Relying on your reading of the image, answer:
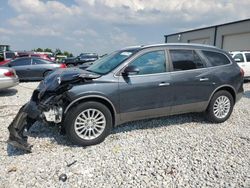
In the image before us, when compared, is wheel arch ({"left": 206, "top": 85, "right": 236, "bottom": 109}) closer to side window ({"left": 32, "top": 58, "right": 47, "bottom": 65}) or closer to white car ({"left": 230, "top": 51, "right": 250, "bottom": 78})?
white car ({"left": 230, "top": 51, "right": 250, "bottom": 78})

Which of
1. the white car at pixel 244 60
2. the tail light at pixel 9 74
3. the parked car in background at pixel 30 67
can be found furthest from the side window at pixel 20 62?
the white car at pixel 244 60

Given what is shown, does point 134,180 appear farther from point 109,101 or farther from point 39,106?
point 39,106

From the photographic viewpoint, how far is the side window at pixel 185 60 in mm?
4832

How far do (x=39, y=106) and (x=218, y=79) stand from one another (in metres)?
3.68

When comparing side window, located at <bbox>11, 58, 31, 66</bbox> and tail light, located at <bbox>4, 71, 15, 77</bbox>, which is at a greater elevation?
side window, located at <bbox>11, 58, 31, 66</bbox>

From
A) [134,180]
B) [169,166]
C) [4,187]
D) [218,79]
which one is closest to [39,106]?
[4,187]

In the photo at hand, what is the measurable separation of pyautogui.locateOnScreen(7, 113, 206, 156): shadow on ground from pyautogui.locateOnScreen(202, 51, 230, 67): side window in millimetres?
1328

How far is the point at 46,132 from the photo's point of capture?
466cm

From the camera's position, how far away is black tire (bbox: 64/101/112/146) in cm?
399

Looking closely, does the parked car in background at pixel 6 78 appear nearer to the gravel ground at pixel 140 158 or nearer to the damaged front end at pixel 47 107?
the gravel ground at pixel 140 158

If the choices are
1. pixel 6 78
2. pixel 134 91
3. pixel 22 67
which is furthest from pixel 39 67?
pixel 134 91

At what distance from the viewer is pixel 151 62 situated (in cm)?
462

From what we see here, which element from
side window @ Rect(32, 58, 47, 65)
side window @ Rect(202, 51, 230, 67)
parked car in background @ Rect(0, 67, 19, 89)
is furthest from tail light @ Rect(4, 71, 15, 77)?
side window @ Rect(202, 51, 230, 67)

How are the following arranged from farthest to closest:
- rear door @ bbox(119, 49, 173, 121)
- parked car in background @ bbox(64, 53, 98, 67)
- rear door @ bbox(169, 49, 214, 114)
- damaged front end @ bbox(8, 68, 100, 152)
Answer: parked car in background @ bbox(64, 53, 98, 67), rear door @ bbox(169, 49, 214, 114), rear door @ bbox(119, 49, 173, 121), damaged front end @ bbox(8, 68, 100, 152)
